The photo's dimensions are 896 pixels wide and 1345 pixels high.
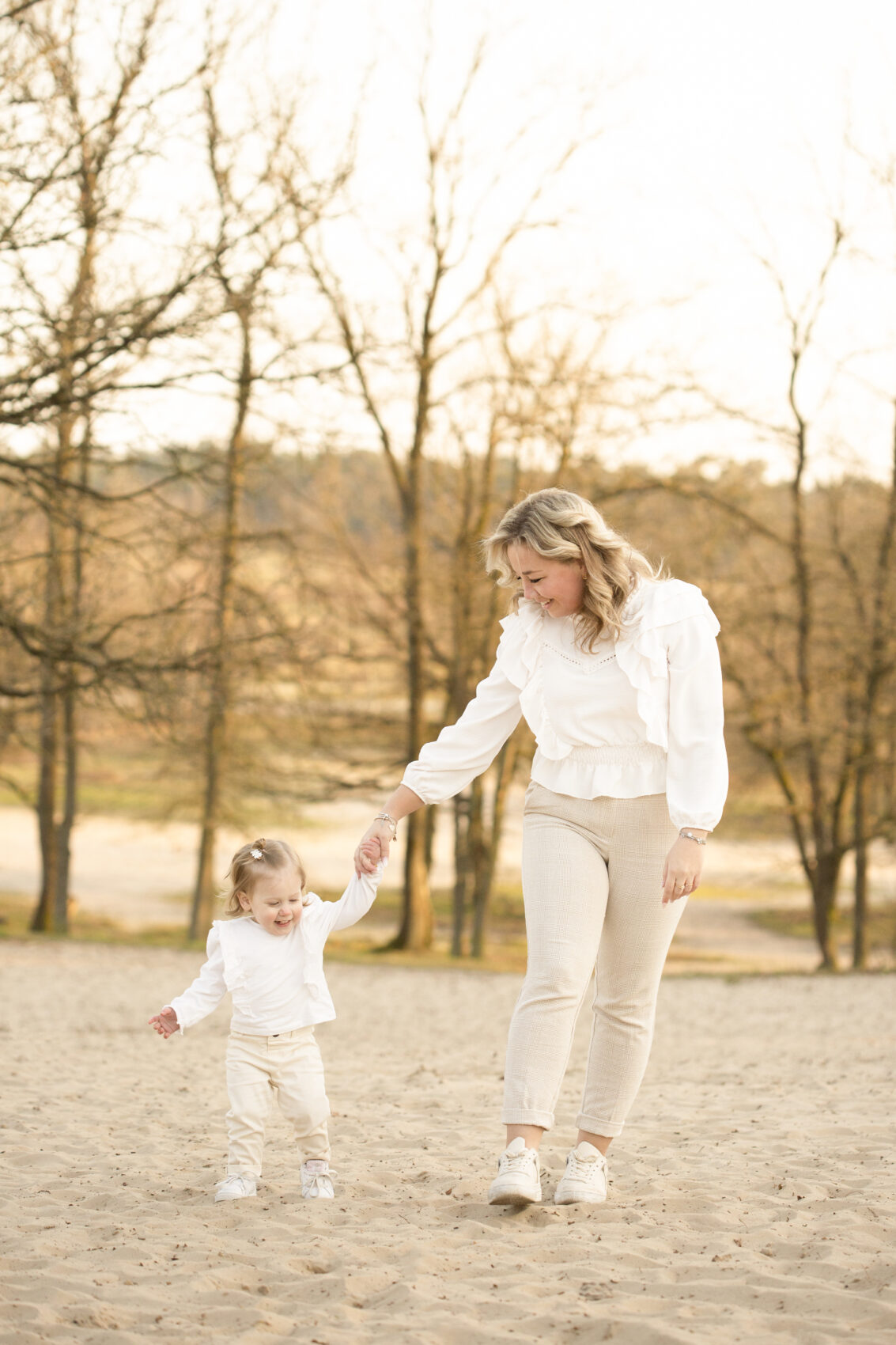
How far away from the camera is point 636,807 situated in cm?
339

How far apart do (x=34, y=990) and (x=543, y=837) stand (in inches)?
369

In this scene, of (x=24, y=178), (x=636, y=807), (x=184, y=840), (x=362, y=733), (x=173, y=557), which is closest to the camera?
(x=636, y=807)

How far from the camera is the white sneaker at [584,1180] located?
362 centimetres

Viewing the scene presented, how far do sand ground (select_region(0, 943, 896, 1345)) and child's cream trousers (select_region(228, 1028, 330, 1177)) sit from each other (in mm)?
159

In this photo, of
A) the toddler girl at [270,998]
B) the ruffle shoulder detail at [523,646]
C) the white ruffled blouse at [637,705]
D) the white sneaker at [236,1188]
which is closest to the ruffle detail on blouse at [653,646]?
the white ruffled blouse at [637,705]

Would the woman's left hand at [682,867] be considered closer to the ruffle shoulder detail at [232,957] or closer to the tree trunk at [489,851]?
the ruffle shoulder detail at [232,957]

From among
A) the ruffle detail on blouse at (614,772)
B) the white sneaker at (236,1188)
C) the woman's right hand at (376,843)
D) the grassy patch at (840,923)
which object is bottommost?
the grassy patch at (840,923)

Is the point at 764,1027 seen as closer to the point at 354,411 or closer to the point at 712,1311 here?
the point at 712,1311

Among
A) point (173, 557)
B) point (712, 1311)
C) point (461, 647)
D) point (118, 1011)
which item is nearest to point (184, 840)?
point (461, 647)

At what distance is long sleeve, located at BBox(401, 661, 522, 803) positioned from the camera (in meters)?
3.63

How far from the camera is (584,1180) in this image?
3613 mm

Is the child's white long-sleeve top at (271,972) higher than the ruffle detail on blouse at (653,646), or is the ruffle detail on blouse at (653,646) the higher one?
the ruffle detail on blouse at (653,646)

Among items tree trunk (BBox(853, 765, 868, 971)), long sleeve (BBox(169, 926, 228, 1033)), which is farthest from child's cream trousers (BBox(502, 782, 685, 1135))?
tree trunk (BBox(853, 765, 868, 971))

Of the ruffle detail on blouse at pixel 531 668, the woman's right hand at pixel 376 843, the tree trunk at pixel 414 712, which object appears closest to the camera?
the ruffle detail on blouse at pixel 531 668
